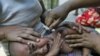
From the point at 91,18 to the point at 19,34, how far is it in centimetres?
122

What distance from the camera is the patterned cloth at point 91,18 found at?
7.13 feet

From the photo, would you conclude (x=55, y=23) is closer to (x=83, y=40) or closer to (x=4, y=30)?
(x=83, y=40)

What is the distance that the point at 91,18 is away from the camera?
2223 millimetres

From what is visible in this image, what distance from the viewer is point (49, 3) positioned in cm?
286

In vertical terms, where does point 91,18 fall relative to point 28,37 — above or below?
above

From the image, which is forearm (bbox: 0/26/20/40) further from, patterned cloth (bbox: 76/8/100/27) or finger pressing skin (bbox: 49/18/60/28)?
patterned cloth (bbox: 76/8/100/27)

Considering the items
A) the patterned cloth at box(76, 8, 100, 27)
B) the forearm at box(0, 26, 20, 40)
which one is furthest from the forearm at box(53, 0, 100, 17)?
the patterned cloth at box(76, 8, 100, 27)

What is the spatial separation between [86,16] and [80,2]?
3.47 feet

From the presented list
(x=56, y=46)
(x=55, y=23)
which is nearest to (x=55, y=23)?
(x=55, y=23)

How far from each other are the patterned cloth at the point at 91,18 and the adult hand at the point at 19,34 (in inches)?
42.7

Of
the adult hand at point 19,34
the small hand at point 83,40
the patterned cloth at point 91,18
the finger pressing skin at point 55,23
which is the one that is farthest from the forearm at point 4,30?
the patterned cloth at point 91,18

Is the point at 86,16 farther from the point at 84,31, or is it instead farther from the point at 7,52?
the point at 7,52

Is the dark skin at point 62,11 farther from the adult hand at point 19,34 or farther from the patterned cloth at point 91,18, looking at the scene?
the patterned cloth at point 91,18

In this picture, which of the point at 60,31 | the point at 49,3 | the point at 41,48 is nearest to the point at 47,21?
the point at 60,31
